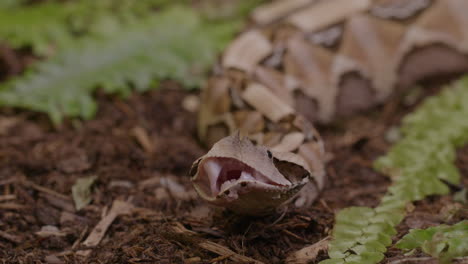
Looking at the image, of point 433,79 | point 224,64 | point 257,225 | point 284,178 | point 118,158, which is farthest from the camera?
point 433,79

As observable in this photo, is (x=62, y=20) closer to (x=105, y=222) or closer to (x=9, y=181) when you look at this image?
(x=9, y=181)

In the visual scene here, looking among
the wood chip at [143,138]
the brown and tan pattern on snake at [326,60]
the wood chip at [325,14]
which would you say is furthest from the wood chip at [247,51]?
the wood chip at [143,138]

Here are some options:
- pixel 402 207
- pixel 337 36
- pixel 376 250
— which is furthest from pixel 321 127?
pixel 376 250

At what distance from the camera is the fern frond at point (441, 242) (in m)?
2.58

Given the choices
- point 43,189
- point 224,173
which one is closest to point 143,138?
point 43,189

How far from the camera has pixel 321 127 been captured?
229 inches

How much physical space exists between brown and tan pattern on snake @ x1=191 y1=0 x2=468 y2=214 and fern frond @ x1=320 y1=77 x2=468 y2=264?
2.47 ft

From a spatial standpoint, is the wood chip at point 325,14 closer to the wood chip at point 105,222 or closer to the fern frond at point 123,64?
the fern frond at point 123,64

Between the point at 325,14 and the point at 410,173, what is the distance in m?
2.63

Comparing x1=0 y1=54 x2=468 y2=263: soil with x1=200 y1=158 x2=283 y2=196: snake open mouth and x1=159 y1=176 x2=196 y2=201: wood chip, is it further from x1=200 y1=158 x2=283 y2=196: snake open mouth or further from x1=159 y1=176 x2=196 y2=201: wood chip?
x1=200 y1=158 x2=283 y2=196: snake open mouth

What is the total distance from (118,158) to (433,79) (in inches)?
160

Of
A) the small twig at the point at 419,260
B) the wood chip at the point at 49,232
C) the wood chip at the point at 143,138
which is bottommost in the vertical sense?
the wood chip at the point at 49,232

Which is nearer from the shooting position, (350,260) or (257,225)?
(350,260)

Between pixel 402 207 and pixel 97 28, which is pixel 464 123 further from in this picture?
pixel 97 28
